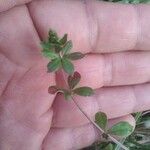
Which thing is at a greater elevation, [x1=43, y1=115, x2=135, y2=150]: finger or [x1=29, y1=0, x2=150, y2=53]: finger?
[x1=29, y1=0, x2=150, y2=53]: finger

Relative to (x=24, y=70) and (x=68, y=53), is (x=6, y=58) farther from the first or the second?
(x=68, y=53)

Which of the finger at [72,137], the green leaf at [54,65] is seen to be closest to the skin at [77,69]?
the finger at [72,137]

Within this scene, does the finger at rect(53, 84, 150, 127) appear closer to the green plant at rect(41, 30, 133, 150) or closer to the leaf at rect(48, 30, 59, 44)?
the green plant at rect(41, 30, 133, 150)

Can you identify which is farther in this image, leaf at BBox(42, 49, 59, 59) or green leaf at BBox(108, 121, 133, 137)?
green leaf at BBox(108, 121, 133, 137)

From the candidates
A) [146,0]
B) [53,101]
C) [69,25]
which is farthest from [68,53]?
[146,0]

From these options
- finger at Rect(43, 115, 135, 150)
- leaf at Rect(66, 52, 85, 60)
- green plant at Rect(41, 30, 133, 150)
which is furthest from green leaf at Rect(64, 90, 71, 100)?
finger at Rect(43, 115, 135, 150)

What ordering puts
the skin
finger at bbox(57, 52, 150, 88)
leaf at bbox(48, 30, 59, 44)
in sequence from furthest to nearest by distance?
finger at bbox(57, 52, 150, 88) → the skin → leaf at bbox(48, 30, 59, 44)
